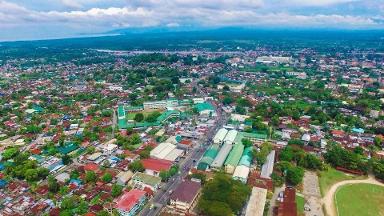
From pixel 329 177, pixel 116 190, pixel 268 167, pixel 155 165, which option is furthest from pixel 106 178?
pixel 329 177

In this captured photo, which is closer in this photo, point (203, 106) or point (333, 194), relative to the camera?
point (333, 194)

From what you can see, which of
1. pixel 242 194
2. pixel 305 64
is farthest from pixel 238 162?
pixel 305 64

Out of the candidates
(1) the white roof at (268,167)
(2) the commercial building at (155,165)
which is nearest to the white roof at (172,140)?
(2) the commercial building at (155,165)

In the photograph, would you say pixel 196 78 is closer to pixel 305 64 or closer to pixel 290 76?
pixel 290 76

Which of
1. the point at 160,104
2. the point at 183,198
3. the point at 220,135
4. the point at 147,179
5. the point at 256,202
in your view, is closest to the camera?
the point at 256,202

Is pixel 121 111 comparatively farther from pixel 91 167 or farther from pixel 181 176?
pixel 181 176

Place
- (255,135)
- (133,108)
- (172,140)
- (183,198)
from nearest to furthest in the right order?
1. (183,198)
2. (172,140)
3. (255,135)
4. (133,108)
